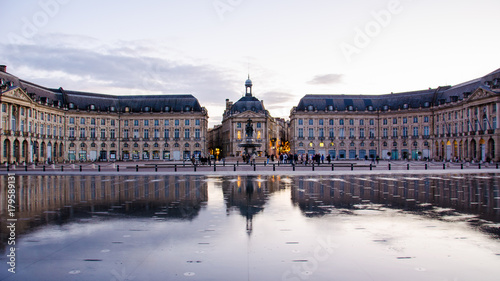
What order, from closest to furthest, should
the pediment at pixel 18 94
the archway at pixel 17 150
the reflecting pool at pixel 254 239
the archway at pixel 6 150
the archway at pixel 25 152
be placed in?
1. the reflecting pool at pixel 254 239
2. the pediment at pixel 18 94
3. the archway at pixel 6 150
4. the archway at pixel 17 150
5. the archway at pixel 25 152

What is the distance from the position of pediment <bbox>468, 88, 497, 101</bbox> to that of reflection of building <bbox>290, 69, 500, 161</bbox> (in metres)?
3.39

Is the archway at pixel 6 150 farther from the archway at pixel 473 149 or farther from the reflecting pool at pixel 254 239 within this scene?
the archway at pixel 473 149

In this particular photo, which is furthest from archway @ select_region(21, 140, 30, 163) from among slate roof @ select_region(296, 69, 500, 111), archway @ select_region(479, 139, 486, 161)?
archway @ select_region(479, 139, 486, 161)

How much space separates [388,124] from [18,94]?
89.6 m

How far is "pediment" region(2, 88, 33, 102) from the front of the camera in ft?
245

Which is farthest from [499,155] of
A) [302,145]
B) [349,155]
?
[302,145]

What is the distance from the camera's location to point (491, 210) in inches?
647

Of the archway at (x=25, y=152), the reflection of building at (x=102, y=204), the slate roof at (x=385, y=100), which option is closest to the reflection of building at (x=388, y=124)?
the slate roof at (x=385, y=100)

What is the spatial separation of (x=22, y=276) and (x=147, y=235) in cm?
394

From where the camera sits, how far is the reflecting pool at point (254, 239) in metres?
8.47

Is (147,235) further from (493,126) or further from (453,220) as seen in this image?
(493,126)

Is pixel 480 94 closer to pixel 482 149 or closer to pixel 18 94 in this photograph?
pixel 482 149

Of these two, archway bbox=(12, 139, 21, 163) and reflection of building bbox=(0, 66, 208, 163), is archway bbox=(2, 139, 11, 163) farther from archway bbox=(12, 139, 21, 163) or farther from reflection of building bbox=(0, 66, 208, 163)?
reflection of building bbox=(0, 66, 208, 163)

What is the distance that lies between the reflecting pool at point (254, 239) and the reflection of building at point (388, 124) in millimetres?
80592
